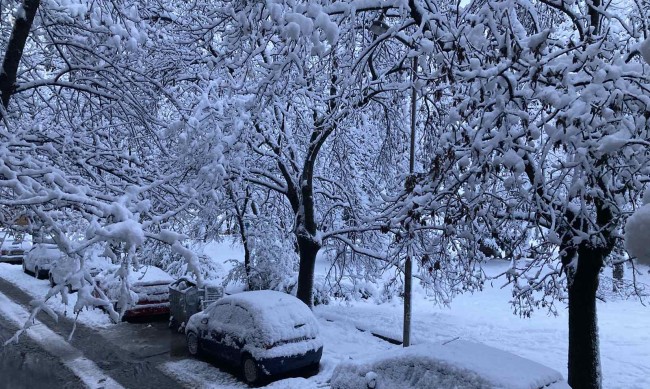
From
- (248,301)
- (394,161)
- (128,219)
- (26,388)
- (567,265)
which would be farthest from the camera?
(394,161)

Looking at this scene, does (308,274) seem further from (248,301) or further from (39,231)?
(39,231)

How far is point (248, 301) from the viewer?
1048cm

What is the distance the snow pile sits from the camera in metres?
1.57

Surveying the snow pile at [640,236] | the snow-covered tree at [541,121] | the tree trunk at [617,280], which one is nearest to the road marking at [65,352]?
the snow-covered tree at [541,121]

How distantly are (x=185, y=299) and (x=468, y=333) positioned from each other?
26.1ft

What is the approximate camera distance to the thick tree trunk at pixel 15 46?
6246 mm

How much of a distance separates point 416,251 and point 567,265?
224 inches

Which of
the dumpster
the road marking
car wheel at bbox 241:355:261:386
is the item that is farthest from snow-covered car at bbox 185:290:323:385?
the dumpster

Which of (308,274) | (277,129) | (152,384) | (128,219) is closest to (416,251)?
(308,274)

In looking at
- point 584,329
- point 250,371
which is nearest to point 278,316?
point 250,371

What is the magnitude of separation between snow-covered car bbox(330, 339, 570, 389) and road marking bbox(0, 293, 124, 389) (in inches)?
213

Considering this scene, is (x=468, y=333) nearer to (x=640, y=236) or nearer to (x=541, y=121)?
(x=541, y=121)

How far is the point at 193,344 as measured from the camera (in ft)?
37.5

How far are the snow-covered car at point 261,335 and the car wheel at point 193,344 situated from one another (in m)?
0.13
